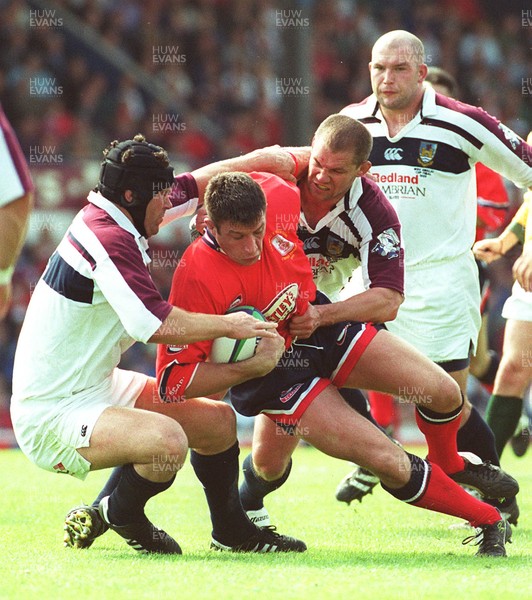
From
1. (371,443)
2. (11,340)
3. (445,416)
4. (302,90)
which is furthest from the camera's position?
(302,90)

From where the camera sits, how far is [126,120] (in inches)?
596

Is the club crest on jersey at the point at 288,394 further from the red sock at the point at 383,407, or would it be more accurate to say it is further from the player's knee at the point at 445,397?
the red sock at the point at 383,407

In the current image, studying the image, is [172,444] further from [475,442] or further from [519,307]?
[519,307]

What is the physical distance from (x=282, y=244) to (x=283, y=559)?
4.42 ft

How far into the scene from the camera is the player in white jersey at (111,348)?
4.71 meters

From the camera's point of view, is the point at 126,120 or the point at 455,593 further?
the point at 126,120

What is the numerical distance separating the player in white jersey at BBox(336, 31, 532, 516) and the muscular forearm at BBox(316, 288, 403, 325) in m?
1.09

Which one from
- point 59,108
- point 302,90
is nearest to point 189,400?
point 302,90

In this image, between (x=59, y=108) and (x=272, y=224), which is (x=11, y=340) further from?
(x=272, y=224)

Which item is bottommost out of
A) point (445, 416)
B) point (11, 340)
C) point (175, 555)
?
point (11, 340)

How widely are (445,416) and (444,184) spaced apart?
4.79 ft

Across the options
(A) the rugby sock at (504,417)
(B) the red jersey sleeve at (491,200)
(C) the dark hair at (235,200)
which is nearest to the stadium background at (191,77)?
(B) the red jersey sleeve at (491,200)

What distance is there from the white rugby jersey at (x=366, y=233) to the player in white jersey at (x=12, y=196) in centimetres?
170

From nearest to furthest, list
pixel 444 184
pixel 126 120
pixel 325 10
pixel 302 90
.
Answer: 1. pixel 444 184
2. pixel 302 90
3. pixel 126 120
4. pixel 325 10
